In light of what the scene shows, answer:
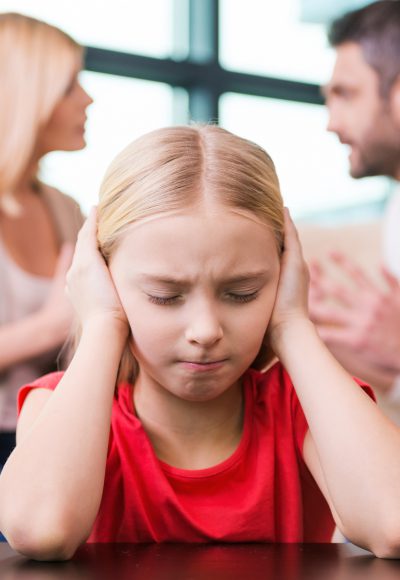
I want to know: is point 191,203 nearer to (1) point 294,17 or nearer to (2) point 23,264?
(2) point 23,264

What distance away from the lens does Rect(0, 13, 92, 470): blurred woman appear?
2129 millimetres

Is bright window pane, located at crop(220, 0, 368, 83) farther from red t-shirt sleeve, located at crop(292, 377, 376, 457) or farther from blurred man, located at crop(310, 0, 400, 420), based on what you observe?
red t-shirt sleeve, located at crop(292, 377, 376, 457)

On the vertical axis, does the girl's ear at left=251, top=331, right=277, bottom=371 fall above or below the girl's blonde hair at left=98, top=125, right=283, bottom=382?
below

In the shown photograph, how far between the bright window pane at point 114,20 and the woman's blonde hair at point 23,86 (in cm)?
7

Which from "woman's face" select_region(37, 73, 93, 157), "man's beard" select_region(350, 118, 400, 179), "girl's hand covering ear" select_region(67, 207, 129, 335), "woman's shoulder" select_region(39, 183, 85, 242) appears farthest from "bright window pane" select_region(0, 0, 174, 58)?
"girl's hand covering ear" select_region(67, 207, 129, 335)

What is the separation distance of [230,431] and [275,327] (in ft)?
0.51

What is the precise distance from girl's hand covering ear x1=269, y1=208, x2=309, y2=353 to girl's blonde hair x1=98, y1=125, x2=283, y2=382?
0.03 m

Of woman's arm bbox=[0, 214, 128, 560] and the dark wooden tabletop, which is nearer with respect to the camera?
the dark wooden tabletop

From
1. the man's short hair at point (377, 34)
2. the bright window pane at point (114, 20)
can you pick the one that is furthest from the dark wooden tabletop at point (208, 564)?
the man's short hair at point (377, 34)

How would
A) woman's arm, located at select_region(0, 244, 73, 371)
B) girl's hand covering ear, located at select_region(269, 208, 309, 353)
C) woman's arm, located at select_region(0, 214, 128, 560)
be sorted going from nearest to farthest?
woman's arm, located at select_region(0, 214, 128, 560) < girl's hand covering ear, located at select_region(269, 208, 309, 353) < woman's arm, located at select_region(0, 244, 73, 371)

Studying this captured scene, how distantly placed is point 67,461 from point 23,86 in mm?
1501

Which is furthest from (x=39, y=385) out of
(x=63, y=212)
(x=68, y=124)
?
(x=68, y=124)

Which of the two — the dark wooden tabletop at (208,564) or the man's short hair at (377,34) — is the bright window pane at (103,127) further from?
the dark wooden tabletop at (208,564)

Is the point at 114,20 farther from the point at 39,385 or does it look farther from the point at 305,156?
the point at 39,385
